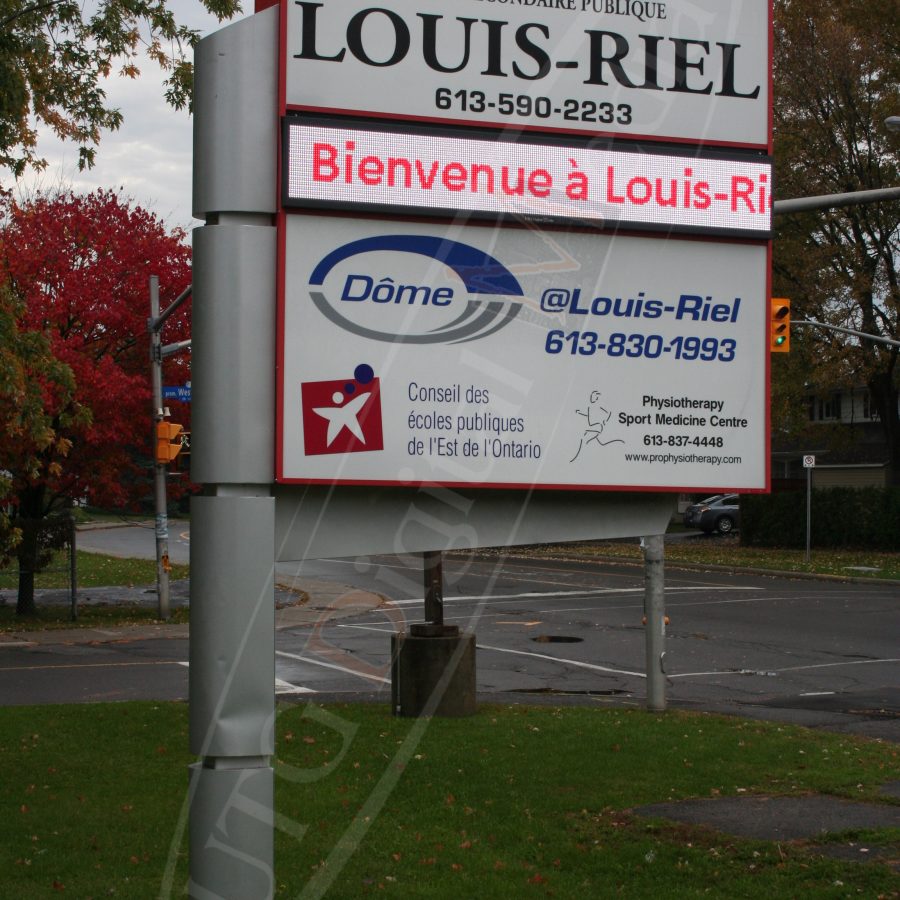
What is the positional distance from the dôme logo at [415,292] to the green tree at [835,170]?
35341 mm

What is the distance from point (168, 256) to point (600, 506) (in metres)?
20.6

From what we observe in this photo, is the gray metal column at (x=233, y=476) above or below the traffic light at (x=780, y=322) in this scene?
below

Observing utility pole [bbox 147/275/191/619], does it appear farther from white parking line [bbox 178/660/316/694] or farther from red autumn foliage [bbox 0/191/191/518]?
white parking line [bbox 178/660/316/694]

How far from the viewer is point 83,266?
22.7m

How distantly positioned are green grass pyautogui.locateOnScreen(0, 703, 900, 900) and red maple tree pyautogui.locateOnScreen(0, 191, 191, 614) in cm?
1051

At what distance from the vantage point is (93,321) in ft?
→ 74.4

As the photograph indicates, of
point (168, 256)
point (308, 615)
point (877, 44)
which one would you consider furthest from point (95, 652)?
point (877, 44)

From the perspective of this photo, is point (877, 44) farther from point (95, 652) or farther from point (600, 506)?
point (600, 506)

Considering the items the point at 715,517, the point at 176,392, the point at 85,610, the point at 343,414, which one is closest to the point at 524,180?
the point at 343,414

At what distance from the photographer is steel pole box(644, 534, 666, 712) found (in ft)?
38.3

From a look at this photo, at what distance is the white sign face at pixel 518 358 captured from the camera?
12.2ft

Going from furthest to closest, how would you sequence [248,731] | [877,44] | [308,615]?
[877,44]
[308,615]
[248,731]

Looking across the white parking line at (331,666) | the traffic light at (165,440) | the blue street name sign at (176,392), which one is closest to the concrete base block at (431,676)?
the white parking line at (331,666)

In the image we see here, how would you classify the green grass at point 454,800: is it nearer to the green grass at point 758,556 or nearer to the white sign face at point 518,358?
the white sign face at point 518,358
